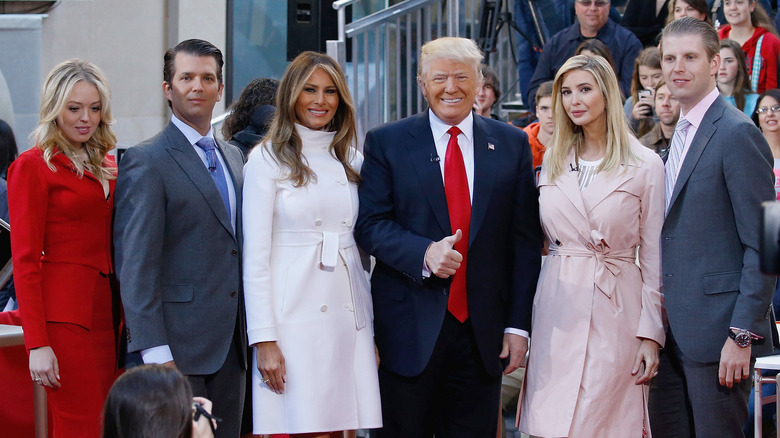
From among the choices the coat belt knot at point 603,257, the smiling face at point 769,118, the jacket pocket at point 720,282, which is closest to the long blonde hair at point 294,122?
the coat belt knot at point 603,257

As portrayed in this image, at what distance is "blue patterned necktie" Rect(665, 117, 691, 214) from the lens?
3.59 meters

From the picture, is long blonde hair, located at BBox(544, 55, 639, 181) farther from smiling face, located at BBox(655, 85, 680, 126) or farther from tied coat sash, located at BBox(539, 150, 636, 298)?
smiling face, located at BBox(655, 85, 680, 126)

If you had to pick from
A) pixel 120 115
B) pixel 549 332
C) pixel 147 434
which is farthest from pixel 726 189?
pixel 120 115

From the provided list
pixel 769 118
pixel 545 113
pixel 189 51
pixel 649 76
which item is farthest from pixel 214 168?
pixel 649 76

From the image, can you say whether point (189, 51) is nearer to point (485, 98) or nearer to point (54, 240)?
point (54, 240)

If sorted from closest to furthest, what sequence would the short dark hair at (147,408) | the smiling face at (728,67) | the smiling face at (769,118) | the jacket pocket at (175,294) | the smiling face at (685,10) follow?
the short dark hair at (147,408)
the jacket pocket at (175,294)
the smiling face at (769,118)
the smiling face at (728,67)
the smiling face at (685,10)

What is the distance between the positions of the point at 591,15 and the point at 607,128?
3.64m

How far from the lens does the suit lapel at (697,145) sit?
349cm

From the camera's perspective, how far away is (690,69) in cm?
358

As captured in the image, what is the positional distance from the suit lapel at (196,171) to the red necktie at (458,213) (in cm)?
80

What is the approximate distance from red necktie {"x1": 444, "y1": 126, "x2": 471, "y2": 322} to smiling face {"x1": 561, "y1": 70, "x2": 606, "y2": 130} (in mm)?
465

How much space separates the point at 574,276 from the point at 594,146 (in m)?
0.51

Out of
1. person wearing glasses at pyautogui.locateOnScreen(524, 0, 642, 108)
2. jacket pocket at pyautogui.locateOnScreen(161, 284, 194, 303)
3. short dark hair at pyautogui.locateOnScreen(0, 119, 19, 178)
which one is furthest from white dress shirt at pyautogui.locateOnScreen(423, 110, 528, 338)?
short dark hair at pyautogui.locateOnScreen(0, 119, 19, 178)

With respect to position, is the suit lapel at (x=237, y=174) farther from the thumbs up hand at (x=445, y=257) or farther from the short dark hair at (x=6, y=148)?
the short dark hair at (x=6, y=148)
